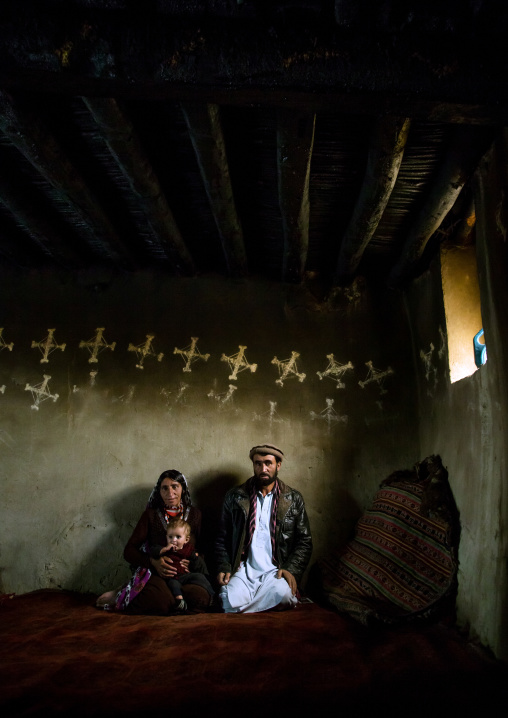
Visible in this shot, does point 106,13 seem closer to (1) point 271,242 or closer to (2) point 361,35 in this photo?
(2) point 361,35

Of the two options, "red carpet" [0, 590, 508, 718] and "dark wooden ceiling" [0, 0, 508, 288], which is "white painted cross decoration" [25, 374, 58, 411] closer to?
"dark wooden ceiling" [0, 0, 508, 288]

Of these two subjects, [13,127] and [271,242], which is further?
[271,242]

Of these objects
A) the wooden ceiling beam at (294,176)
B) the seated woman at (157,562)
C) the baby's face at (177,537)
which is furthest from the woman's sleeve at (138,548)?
the wooden ceiling beam at (294,176)

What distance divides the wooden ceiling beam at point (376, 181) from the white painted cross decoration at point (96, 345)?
8.25 ft

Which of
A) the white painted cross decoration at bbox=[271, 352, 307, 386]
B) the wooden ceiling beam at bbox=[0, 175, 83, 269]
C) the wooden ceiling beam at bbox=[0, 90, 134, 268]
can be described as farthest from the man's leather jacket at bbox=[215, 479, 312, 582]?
the wooden ceiling beam at bbox=[0, 175, 83, 269]

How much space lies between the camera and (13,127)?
2.57 meters

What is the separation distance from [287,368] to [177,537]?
191cm

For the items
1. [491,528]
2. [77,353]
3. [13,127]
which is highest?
[13,127]

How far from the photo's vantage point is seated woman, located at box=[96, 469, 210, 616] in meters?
3.15

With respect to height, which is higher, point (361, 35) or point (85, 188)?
point (85, 188)

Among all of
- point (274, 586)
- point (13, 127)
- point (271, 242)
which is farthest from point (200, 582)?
point (13, 127)

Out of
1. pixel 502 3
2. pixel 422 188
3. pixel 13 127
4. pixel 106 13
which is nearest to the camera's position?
pixel 502 3

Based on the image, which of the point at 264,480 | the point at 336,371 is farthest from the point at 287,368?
the point at 264,480

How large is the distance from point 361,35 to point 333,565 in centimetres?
365
